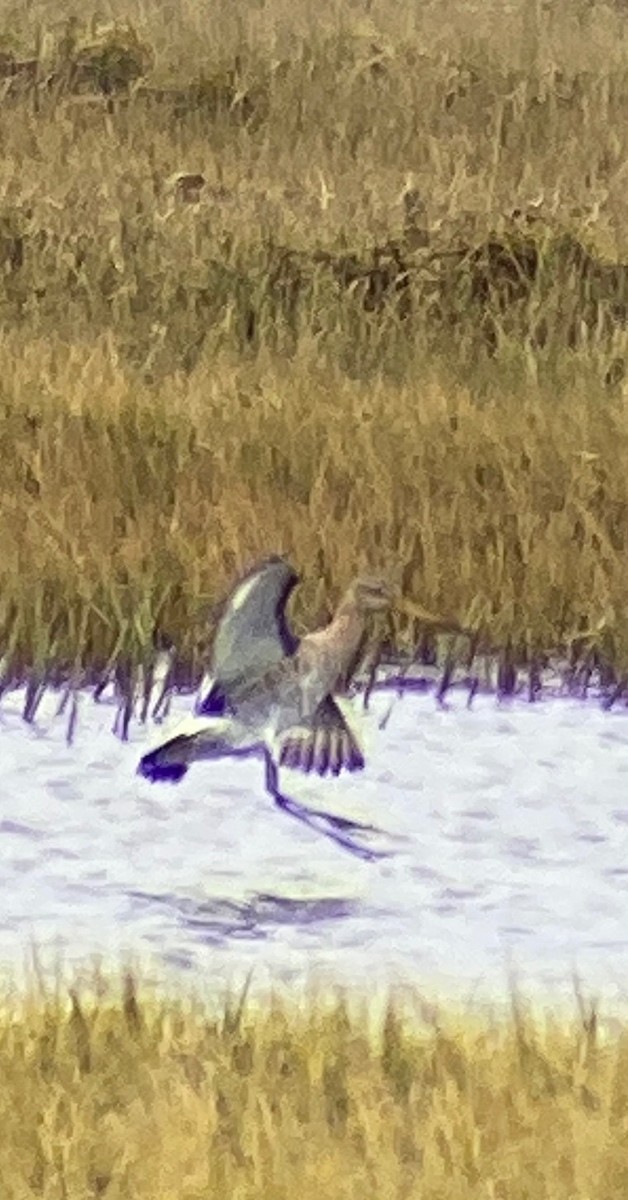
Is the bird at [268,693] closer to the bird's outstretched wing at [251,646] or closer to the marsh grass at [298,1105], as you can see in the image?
the bird's outstretched wing at [251,646]

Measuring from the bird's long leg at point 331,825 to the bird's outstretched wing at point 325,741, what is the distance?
0.34 feet

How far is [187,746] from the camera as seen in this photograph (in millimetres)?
3854

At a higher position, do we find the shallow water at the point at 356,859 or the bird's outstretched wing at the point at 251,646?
the bird's outstretched wing at the point at 251,646

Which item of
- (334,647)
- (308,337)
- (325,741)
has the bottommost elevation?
(308,337)

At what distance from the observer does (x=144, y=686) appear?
5008mm

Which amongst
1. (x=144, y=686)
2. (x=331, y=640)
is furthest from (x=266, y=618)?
(x=144, y=686)

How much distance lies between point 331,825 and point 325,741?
0.45 metres

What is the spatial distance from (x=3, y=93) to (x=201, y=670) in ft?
18.0

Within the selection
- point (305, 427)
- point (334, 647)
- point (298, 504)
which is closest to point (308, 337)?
point (305, 427)

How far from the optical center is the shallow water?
12.3ft

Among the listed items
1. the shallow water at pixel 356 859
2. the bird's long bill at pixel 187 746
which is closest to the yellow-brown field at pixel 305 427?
the shallow water at pixel 356 859

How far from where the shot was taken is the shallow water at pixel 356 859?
3760mm

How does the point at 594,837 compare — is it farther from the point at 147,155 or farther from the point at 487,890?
the point at 147,155

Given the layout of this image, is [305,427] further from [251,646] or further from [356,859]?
[251,646]
